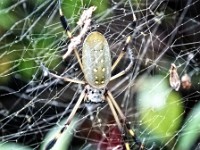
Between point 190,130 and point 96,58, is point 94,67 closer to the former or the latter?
point 96,58

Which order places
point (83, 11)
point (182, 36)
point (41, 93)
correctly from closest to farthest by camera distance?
1. point (83, 11)
2. point (41, 93)
3. point (182, 36)

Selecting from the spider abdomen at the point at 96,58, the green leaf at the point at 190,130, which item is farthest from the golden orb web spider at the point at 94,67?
the green leaf at the point at 190,130

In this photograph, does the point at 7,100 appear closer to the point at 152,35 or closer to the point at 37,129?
the point at 37,129

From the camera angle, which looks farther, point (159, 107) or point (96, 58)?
point (159, 107)

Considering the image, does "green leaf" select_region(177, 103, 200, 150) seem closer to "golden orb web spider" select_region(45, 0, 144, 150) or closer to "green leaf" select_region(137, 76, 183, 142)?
"green leaf" select_region(137, 76, 183, 142)

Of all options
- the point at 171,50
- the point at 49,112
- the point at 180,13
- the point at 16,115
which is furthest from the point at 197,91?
the point at 16,115

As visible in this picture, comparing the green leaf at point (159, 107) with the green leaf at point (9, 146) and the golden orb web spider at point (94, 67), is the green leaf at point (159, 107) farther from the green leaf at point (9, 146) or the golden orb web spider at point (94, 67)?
the green leaf at point (9, 146)

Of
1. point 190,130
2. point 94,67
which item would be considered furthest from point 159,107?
point 94,67
